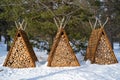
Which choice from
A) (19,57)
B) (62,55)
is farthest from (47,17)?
(19,57)

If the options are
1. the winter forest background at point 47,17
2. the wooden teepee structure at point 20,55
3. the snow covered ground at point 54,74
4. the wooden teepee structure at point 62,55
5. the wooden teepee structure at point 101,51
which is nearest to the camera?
the snow covered ground at point 54,74

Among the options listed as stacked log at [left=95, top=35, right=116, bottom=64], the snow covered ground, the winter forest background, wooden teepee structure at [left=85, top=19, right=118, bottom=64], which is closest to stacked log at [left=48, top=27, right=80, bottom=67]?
the snow covered ground

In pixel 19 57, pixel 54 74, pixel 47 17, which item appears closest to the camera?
pixel 54 74

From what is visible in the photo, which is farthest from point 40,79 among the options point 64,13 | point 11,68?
point 64,13

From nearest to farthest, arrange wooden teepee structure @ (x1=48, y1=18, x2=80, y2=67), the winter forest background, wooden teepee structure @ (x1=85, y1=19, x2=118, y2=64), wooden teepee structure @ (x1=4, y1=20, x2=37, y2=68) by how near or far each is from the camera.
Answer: wooden teepee structure @ (x1=4, y1=20, x2=37, y2=68), wooden teepee structure @ (x1=48, y1=18, x2=80, y2=67), wooden teepee structure @ (x1=85, y1=19, x2=118, y2=64), the winter forest background

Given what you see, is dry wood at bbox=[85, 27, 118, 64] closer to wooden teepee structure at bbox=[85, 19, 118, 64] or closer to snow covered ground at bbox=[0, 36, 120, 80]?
wooden teepee structure at bbox=[85, 19, 118, 64]

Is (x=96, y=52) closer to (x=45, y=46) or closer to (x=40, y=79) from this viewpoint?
(x=45, y=46)

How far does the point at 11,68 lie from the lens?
1244 centimetres

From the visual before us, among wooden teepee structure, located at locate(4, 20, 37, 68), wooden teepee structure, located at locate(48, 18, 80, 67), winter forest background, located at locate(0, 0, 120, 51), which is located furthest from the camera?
winter forest background, located at locate(0, 0, 120, 51)

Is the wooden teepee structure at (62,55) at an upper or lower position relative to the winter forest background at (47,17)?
lower

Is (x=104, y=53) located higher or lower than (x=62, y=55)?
lower

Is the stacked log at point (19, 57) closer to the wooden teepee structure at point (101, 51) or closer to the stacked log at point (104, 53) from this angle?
the wooden teepee structure at point (101, 51)

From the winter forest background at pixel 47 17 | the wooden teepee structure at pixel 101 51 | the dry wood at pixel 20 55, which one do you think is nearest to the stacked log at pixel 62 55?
the dry wood at pixel 20 55

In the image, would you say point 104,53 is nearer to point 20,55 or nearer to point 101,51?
point 101,51
